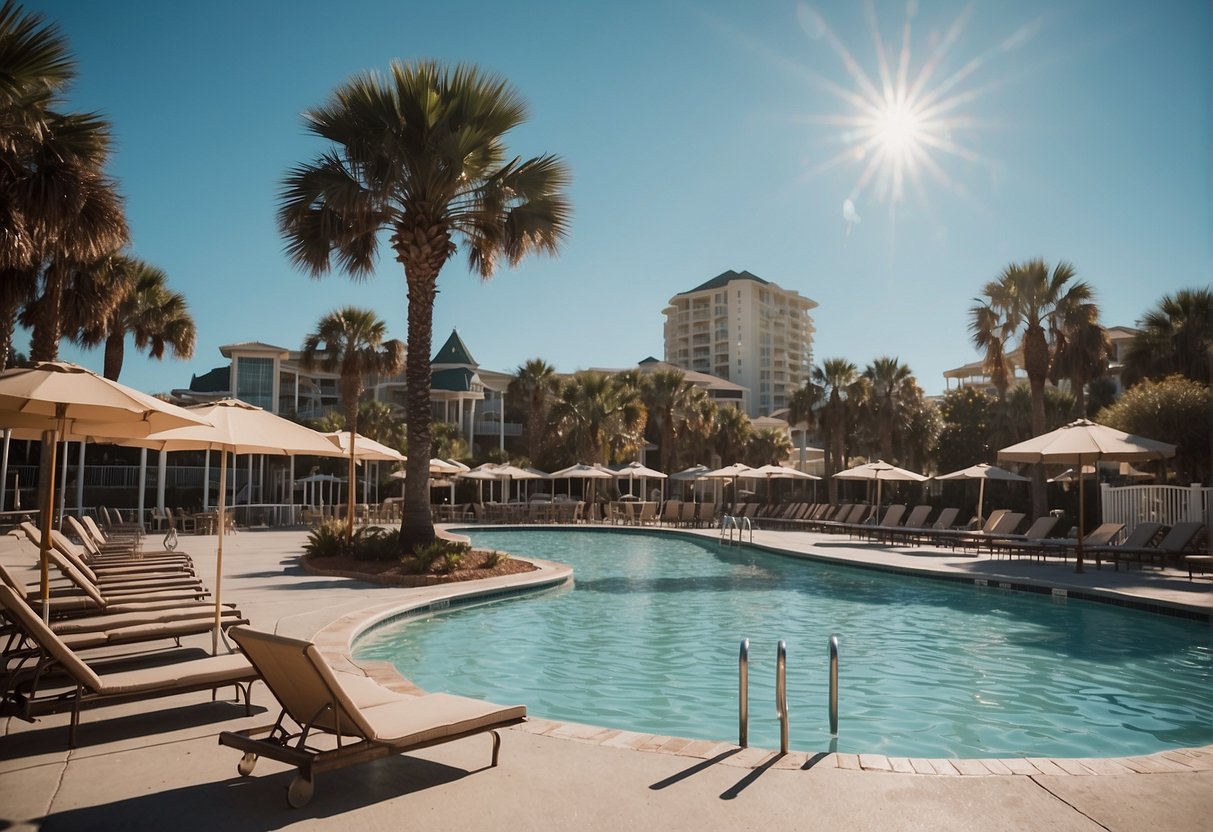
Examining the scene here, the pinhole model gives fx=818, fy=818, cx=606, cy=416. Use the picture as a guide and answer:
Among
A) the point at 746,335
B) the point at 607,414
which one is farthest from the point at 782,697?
the point at 746,335

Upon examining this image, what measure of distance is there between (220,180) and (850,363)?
2971 cm

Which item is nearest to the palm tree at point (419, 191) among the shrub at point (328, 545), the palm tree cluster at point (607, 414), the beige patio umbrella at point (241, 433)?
the shrub at point (328, 545)

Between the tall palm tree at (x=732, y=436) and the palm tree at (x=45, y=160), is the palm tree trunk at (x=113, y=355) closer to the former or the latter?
the palm tree at (x=45, y=160)

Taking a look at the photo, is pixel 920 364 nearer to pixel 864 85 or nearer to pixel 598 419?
pixel 598 419

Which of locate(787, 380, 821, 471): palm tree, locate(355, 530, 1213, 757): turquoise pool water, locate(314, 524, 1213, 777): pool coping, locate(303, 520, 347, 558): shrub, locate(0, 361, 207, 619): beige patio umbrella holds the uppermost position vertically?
locate(787, 380, 821, 471): palm tree

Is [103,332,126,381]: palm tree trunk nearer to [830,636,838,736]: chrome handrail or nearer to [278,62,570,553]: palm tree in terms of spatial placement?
[278,62,570,553]: palm tree

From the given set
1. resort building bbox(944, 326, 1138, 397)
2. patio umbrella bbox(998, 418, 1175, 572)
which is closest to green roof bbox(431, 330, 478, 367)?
resort building bbox(944, 326, 1138, 397)

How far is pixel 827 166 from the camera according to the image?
14484 millimetres

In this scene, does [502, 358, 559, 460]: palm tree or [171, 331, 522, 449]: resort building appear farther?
[171, 331, 522, 449]: resort building

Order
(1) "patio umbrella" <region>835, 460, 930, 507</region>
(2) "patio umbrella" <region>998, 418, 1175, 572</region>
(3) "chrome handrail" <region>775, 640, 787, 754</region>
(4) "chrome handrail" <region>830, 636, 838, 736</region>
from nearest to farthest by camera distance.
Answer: (3) "chrome handrail" <region>775, 640, 787, 754</region>, (4) "chrome handrail" <region>830, 636, 838, 736</region>, (2) "patio umbrella" <region>998, 418, 1175, 572</region>, (1) "patio umbrella" <region>835, 460, 930, 507</region>

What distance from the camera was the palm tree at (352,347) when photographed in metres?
26.3

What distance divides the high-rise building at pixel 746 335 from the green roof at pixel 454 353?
44.3m

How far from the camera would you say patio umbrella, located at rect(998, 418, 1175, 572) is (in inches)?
551

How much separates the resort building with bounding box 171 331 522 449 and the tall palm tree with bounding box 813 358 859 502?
1743 cm
